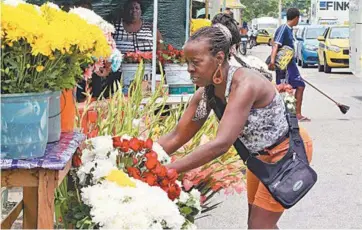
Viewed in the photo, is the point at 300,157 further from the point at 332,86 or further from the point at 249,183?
the point at 332,86

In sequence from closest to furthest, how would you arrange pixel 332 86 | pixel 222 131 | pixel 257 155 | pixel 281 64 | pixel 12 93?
1. pixel 12 93
2. pixel 222 131
3. pixel 257 155
4. pixel 281 64
5. pixel 332 86

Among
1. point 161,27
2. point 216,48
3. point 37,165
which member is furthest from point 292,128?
point 161,27

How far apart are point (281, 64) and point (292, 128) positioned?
7.40 m

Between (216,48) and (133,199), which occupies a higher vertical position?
(216,48)

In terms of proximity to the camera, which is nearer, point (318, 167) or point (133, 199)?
point (133, 199)

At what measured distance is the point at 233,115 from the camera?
136 inches

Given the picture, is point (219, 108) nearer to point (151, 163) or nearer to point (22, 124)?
point (151, 163)

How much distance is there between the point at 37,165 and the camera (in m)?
2.67

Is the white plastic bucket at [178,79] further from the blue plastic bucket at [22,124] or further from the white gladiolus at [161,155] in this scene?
the blue plastic bucket at [22,124]

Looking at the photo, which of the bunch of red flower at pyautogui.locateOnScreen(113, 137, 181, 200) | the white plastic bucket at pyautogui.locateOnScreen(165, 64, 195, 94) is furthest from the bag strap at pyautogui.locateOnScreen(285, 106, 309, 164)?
the white plastic bucket at pyautogui.locateOnScreen(165, 64, 195, 94)

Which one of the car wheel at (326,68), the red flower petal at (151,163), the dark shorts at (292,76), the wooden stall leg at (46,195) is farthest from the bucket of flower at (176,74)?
the car wheel at (326,68)

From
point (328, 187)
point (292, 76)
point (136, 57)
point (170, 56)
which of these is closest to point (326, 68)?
point (292, 76)

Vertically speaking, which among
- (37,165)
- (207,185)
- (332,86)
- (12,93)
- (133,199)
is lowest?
(332,86)

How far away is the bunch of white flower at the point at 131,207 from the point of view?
2.84m
